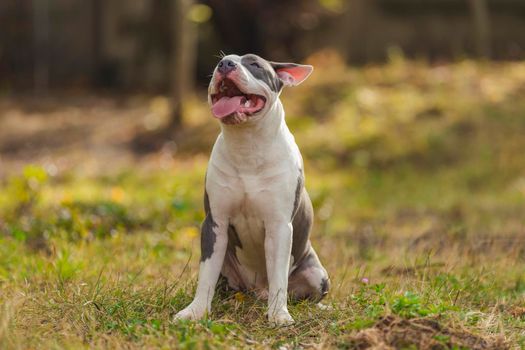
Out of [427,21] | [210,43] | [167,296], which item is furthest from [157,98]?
[167,296]

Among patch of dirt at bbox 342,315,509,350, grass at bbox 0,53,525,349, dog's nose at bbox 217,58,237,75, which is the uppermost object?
dog's nose at bbox 217,58,237,75

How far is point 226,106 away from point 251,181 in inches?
16.4

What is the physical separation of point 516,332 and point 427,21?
1202 centimetres

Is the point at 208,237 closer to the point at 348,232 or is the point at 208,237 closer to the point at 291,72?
the point at 291,72

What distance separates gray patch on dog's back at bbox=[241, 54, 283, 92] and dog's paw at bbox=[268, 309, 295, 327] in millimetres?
1165

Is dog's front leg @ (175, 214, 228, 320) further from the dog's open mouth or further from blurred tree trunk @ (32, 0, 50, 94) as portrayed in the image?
blurred tree trunk @ (32, 0, 50, 94)

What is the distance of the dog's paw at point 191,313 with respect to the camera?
4.62 m

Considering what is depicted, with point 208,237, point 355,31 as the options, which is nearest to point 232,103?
point 208,237

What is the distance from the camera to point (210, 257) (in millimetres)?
4863

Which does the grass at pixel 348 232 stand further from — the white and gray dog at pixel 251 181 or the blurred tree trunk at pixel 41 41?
the blurred tree trunk at pixel 41 41

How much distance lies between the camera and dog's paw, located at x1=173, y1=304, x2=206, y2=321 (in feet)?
15.2

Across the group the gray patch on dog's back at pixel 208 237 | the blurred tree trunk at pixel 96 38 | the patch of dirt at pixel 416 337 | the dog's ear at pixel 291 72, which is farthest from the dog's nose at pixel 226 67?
the blurred tree trunk at pixel 96 38

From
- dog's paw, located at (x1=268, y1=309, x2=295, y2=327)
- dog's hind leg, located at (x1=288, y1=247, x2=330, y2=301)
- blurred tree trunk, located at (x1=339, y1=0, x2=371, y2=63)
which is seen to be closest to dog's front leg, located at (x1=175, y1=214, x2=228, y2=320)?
dog's paw, located at (x1=268, y1=309, x2=295, y2=327)

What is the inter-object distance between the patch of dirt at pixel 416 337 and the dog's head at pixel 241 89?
1.25 m
